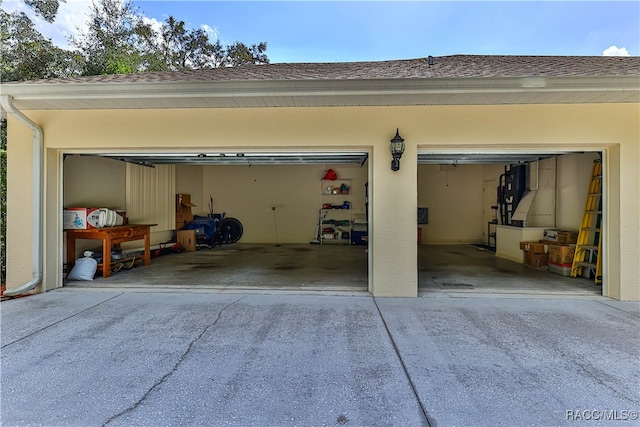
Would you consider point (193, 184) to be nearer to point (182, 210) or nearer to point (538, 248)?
point (182, 210)

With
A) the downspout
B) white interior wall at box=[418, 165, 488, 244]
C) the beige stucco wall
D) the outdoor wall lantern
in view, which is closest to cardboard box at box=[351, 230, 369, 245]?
white interior wall at box=[418, 165, 488, 244]

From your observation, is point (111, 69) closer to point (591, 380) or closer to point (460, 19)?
point (460, 19)

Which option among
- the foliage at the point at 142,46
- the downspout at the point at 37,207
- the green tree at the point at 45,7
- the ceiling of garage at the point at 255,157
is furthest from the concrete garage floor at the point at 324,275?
the green tree at the point at 45,7

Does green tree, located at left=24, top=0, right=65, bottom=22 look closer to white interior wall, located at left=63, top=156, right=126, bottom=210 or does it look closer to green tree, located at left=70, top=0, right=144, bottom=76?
green tree, located at left=70, top=0, right=144, bottom=76

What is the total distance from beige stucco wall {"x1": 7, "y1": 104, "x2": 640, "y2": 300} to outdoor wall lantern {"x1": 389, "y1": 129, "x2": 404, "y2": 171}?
0.31ft

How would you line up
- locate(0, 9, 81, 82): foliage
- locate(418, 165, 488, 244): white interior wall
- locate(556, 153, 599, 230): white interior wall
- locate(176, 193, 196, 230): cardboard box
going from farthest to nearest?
locate(418, 165, 488, 244): white interior wall, locate(176, 193, 196, 230): cardboard box, locate(0, 9, 81, 82): foliage, locate(556, 153, 599, 230): white interior wall

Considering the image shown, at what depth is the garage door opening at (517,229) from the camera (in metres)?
4.89

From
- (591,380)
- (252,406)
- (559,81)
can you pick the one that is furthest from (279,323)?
(559,81)

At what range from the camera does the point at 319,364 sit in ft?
7.79

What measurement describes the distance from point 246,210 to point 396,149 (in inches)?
311

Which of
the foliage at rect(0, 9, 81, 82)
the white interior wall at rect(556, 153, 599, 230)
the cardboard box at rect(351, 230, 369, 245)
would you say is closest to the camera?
the white interior wall at rect(556, 153, 599, 230)

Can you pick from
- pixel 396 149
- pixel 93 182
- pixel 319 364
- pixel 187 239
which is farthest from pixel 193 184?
pixel 319 364

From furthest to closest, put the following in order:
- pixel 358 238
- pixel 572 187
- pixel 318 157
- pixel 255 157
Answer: pixel 358 238
pixel 572 187
pixel 255 157
pixel 318 157

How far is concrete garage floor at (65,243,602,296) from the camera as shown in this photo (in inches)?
181
